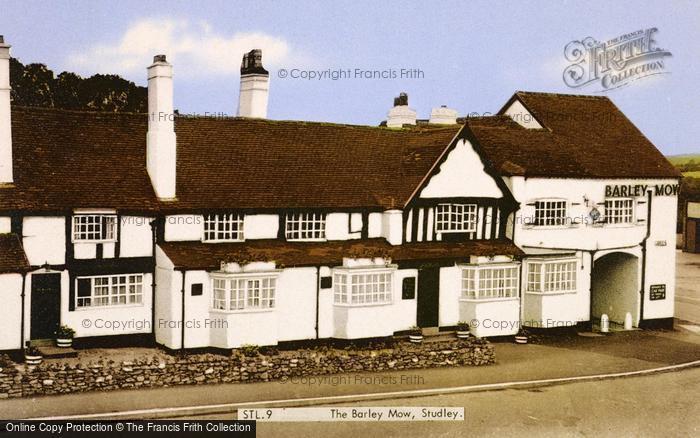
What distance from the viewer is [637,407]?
72.5 feet

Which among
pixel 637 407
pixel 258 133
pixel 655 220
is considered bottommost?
pixel 637 407

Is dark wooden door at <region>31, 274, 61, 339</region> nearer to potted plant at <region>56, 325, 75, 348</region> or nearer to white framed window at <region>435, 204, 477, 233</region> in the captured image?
potted plant at <region>56, 325, 75, 348</region>

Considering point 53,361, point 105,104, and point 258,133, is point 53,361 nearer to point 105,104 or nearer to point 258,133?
point 258,133

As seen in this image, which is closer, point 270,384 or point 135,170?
point 270,384

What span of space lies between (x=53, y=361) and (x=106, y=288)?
299 centimetres

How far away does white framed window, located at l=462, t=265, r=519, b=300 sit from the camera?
92.3 ft

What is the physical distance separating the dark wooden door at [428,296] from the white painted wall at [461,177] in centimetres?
272

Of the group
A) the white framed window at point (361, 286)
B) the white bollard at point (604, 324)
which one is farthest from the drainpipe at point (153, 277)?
the white bollard at point (604, 324)

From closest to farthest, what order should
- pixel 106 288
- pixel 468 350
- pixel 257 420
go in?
pixel 257 420, pixel 106 288, pixel 468 350

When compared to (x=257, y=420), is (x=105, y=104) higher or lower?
higher

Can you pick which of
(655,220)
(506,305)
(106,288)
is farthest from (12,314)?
(655,220)

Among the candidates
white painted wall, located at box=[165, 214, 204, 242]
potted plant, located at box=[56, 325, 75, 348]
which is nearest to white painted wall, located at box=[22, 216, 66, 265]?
potted plant, located at box=[56, 325, 75, 348]

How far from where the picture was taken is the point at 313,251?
26.3m

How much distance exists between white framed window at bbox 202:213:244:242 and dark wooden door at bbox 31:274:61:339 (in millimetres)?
4730
